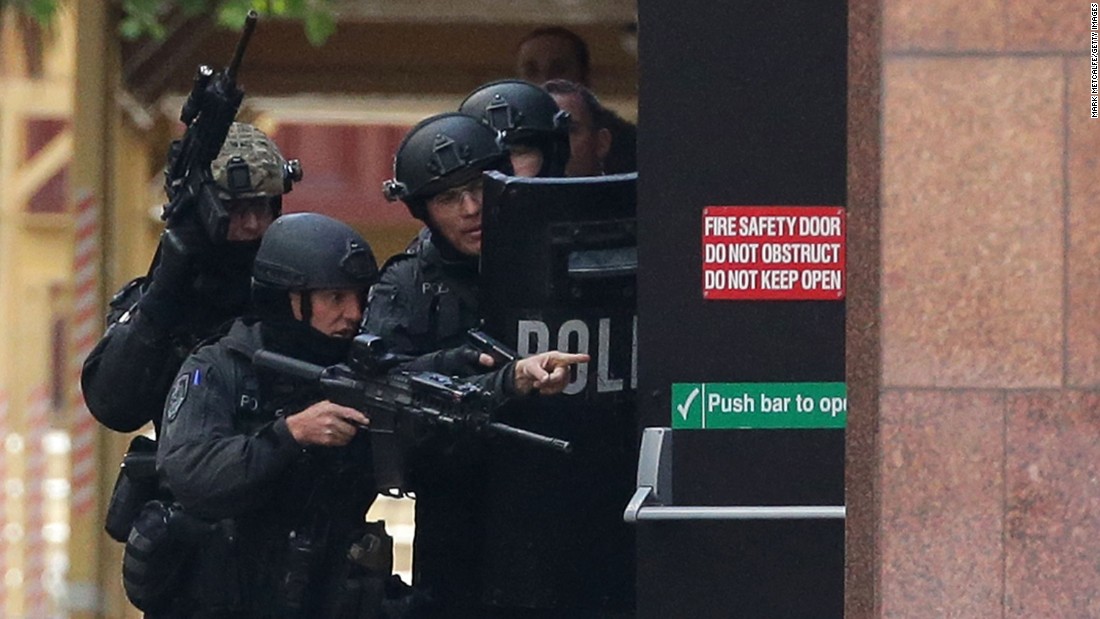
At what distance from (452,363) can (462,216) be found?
0.33 metres

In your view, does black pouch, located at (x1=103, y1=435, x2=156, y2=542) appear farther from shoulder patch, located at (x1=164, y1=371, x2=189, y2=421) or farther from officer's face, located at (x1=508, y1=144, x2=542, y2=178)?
officer's face, located at (x1=508, y1=144, x2=542, y2=178)

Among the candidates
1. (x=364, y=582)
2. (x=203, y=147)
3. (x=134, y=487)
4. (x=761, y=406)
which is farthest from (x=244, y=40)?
(x=761, y=406)

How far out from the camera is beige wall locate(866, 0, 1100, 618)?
14.8ft

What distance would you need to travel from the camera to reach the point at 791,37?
5.02 meters

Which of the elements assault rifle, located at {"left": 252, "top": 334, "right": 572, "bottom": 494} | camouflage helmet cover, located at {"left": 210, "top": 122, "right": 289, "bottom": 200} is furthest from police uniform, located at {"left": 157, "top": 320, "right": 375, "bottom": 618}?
camouflage helmet cover, located at {"left": 210, "top": 122, "right": 289, "bottom": 200}

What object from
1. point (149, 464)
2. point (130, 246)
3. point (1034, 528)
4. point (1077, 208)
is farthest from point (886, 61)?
point (130, 246)

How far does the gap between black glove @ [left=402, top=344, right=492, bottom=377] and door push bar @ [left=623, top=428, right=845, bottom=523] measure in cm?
75

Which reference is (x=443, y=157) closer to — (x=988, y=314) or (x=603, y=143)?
(x=603, y=143)

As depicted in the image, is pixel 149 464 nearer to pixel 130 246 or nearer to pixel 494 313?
pixel 494 313

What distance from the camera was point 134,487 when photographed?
657 centimetres

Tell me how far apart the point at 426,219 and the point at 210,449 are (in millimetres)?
665

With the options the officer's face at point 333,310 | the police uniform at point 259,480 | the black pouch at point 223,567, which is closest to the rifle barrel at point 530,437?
the police uniform at point 259,480

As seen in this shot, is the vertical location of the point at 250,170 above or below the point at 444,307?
above

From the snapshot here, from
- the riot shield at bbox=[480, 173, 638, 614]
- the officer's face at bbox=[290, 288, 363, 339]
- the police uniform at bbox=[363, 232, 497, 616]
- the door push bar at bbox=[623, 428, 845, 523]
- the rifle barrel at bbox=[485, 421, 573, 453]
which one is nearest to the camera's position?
the door push bar at bbox=[623, 428, 845, 523]
